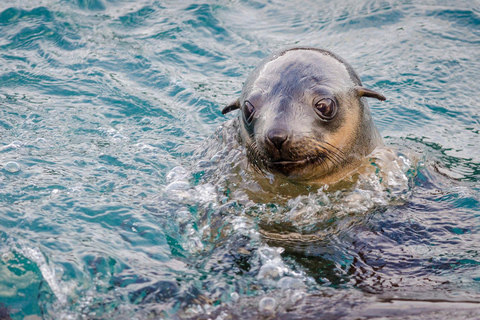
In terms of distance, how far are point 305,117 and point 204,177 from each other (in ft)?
3.96

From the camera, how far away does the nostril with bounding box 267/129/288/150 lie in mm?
3924

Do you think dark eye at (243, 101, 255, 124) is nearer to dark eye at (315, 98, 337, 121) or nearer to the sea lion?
the sea lion

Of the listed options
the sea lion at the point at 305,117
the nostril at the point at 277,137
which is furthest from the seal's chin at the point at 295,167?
the nostril at the point at 277,137

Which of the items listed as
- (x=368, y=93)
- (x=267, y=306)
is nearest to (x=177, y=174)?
(x=368, y=93)

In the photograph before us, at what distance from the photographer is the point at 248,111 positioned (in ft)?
14.7

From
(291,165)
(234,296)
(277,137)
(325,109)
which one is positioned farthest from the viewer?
(325,109)

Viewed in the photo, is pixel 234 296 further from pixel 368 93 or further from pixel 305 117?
pixel 368 93

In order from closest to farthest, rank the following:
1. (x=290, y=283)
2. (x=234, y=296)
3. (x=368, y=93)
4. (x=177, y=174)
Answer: (x=234, y=296) → (x=290, y=283) → (x=368, y=93) → (x=177, y=174)

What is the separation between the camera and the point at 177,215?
4.46 m

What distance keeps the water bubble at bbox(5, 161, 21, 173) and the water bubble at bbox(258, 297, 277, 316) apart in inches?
112

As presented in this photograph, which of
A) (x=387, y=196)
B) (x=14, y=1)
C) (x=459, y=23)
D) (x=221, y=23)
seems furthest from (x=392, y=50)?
(x=14, y=1)

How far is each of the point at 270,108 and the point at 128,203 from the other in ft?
4.57

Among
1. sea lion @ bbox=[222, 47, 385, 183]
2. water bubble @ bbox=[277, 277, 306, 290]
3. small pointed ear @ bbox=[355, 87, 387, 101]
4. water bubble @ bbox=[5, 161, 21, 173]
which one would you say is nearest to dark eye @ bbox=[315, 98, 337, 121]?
sea lion @ bbox=[222, 47, 385, 183]

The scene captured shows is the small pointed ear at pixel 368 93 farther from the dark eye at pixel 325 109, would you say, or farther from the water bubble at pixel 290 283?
the water bubble at pixel 290 283
